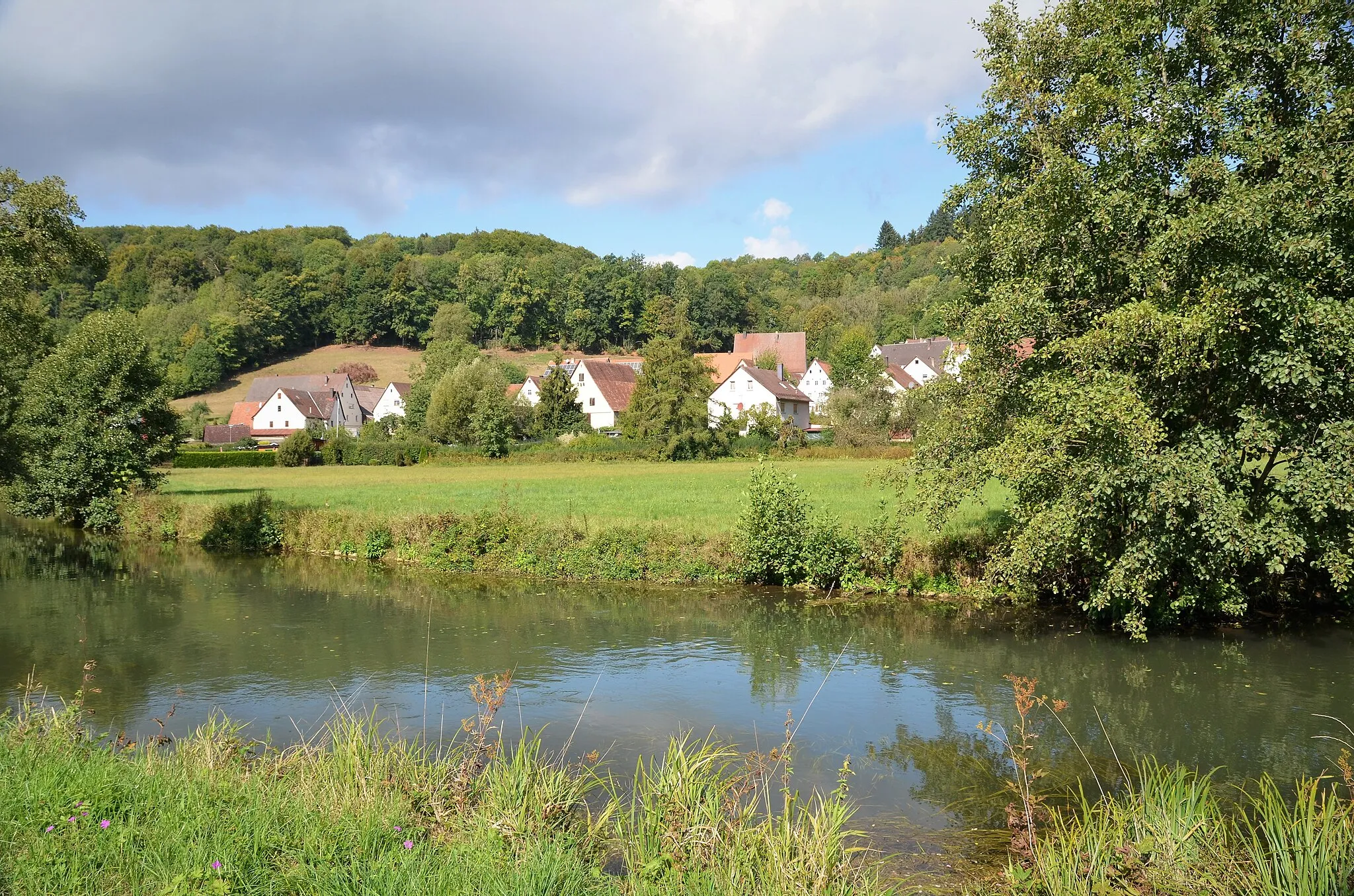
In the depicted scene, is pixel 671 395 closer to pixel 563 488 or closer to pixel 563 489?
pixel 563 488

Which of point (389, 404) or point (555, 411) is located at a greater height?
point (389, 404)

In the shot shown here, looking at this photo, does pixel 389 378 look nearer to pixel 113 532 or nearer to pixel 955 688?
pixel 113 532

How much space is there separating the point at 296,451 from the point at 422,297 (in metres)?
82.3

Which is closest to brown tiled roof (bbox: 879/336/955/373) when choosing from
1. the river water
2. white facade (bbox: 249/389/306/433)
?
white facade (bbox: 249/389/306/433)

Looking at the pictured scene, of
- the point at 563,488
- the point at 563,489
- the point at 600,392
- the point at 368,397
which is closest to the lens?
the point at 563,489

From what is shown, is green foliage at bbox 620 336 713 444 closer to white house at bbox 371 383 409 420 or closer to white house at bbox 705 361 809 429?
white house at bbox 705 361 809 429

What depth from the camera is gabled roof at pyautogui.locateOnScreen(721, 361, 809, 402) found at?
3511 inches

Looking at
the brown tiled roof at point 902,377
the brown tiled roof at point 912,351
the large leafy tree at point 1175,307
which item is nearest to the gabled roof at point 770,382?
the brown tiled roof at point 902,377

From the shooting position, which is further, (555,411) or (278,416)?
(278,416)

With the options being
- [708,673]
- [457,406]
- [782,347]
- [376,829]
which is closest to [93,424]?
[708,673]

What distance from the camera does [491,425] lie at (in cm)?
6838

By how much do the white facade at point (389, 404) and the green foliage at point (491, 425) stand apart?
4213 centimetres

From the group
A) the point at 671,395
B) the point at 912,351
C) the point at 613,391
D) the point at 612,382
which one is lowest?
the point at 671,395

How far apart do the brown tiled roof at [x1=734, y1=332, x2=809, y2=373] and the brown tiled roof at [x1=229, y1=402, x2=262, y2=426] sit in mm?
58252
